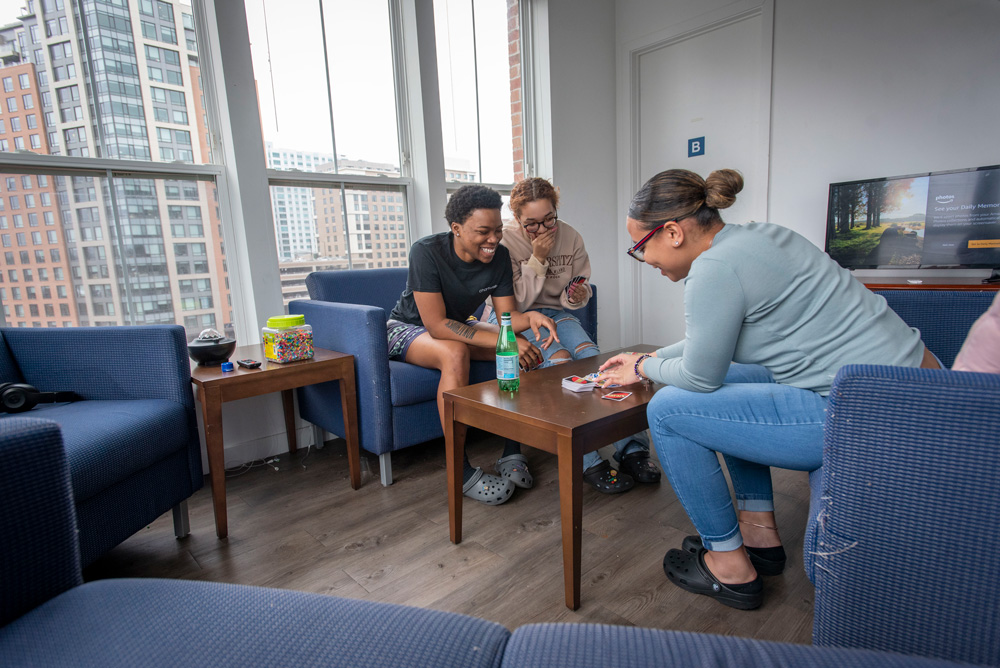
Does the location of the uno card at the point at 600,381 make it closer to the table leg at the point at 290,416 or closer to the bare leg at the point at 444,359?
the bare leg at the point at 444,359

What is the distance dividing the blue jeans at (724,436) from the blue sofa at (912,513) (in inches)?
17.6

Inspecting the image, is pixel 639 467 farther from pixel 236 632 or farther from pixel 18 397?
pixel 18 397

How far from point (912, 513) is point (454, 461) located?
3.86ft

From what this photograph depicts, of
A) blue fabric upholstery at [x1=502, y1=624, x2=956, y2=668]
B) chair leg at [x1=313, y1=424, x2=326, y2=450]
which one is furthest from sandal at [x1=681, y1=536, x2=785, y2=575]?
chair leg at [x1=313, y1=424, x2=326, y2=450]

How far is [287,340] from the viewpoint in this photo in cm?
198

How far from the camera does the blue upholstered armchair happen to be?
6.79 ft

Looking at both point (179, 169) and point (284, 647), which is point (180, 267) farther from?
point (284, 647)

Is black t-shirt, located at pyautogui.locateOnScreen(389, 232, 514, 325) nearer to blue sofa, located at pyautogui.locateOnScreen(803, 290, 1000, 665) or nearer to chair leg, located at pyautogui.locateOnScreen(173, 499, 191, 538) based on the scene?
chair leg, located at pyautogui.locateOnScreen(173, 499, 191, 538)

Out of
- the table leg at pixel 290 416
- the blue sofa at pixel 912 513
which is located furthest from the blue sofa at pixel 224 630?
the table leg at pixel 290 416

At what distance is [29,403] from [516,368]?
143cm

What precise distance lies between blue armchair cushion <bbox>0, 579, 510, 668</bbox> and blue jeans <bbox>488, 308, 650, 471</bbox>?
1.52 metres

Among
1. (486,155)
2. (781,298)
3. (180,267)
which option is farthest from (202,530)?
(486,155)

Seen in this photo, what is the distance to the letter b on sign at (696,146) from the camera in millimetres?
3732

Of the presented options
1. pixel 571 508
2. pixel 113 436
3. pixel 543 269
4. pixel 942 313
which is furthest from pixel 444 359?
pixel 942 313
